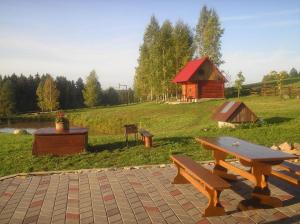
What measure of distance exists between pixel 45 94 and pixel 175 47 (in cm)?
2357

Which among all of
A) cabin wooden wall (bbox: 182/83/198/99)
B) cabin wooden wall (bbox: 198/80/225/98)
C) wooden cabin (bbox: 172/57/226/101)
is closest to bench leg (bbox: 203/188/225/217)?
wooden cabin (bbox: 172/57/226/101)

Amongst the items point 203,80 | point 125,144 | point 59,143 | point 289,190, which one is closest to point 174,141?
point 125,144

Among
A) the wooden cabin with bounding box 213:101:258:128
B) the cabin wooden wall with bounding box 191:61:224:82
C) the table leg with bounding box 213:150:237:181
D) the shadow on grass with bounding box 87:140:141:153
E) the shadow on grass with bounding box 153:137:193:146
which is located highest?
the cabin wooden wall with bounding box 191:61:224:82

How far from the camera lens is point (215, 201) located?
219 inches

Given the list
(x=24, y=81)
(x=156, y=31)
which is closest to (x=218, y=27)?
(x=156, y=31)

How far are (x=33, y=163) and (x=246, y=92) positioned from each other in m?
37.8

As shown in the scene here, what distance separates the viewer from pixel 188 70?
39188mm

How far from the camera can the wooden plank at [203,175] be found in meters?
5.26

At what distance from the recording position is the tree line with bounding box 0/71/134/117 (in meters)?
54.3

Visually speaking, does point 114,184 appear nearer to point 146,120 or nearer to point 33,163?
point 33,163

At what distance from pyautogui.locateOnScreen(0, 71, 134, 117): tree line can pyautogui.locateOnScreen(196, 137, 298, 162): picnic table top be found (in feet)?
164

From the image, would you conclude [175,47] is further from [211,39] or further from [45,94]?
[45,94]

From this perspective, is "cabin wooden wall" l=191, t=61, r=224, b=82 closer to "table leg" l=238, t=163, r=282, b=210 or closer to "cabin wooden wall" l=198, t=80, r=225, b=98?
"cabin wooden wall" l=198, t=80, r=225, b=98

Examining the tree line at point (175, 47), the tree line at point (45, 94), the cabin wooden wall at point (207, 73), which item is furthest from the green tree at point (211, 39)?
the tree line at point (45, 94)
